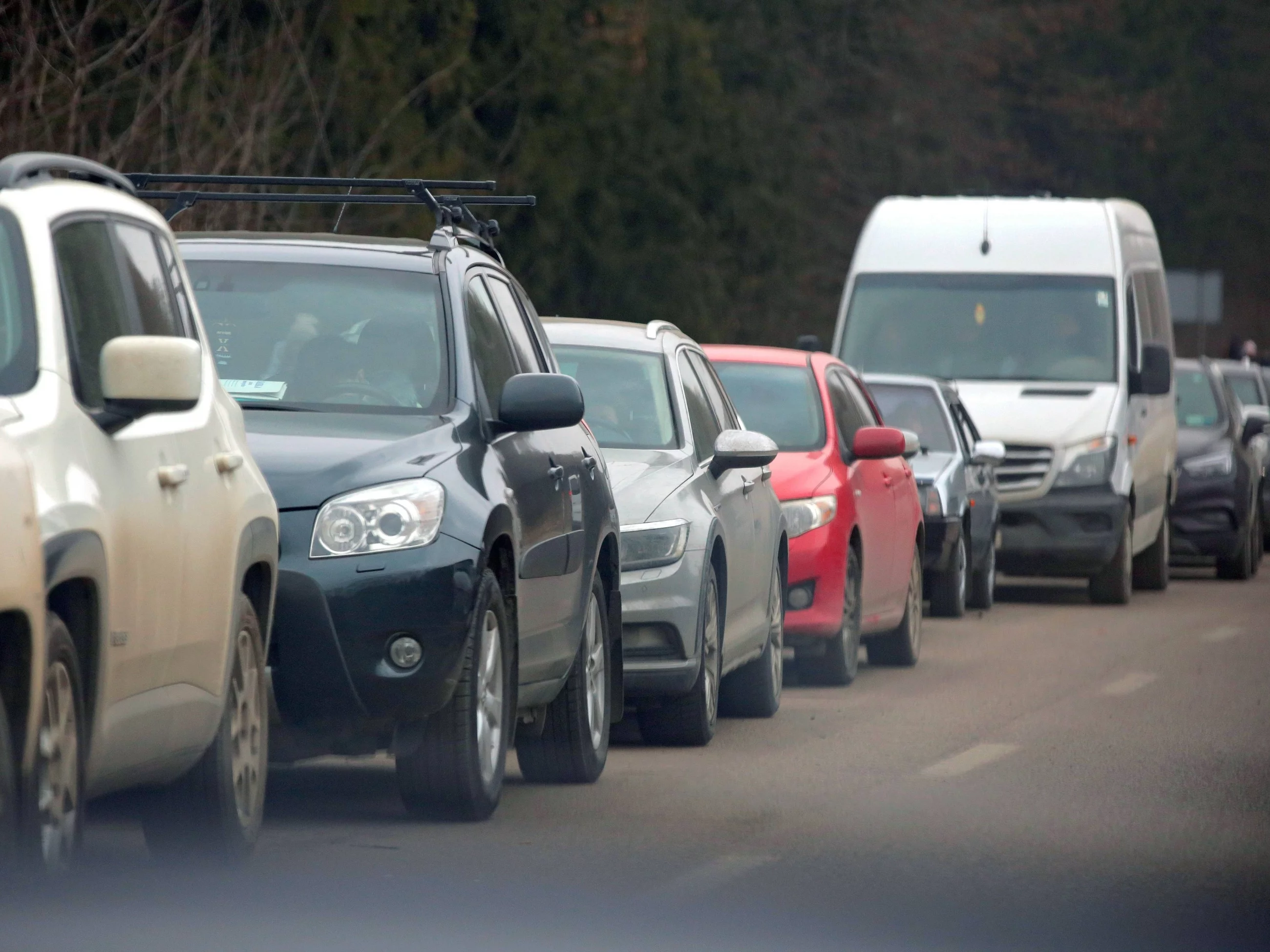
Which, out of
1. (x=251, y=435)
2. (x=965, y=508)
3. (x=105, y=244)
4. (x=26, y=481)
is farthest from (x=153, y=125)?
(x=26, y=481)

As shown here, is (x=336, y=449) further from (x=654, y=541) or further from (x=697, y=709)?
(x=697, y=709)

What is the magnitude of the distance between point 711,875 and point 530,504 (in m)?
1.56

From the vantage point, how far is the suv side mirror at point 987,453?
19.0m

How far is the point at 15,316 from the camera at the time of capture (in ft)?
20.1

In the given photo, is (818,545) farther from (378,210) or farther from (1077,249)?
(378,210)

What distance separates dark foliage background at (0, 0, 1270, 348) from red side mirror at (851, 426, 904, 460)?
251 inches

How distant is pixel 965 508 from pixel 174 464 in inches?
491

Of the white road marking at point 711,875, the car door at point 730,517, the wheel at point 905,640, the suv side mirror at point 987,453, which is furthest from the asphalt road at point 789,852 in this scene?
the suv side mirror at point 987,453

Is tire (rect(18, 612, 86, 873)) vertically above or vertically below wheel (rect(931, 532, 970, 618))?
above

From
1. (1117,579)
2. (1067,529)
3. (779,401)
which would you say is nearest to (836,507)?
(779,401)

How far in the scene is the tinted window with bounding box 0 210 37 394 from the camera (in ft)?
19.6

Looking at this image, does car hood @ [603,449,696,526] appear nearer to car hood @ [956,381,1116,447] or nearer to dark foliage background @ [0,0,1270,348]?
dark foliage background @ [0,0,1270,348]

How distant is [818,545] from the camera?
13.5 m

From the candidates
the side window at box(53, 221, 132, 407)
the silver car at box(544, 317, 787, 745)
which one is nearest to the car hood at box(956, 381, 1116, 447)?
the silver car at box(544, 317, 787, 745)
